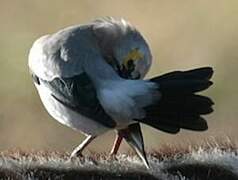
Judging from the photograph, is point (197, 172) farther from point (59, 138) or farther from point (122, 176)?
point (59, 138)

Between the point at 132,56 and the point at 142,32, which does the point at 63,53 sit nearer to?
the point at 132,56

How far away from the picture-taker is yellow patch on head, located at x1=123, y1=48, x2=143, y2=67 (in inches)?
139

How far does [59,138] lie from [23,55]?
0.82 metres

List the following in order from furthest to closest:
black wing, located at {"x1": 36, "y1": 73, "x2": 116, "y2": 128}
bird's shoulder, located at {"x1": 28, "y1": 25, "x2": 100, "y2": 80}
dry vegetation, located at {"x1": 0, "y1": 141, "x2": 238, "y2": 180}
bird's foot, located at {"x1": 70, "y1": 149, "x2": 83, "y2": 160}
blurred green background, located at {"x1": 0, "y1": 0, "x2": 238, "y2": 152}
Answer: blurred green background, located at {"x1": 0, "y1": 0, "x2": 238, "y2": 152} < bird's shoulder, located at {"x1": 28, "y1": 25, "x2": 100, "y2": 80} < black wing, located at {"x1": 36, "y1": 73, "x2": 116, "y2": 128} < bird's foot, located at {"x1": 70, "y1": 149, "x2": 83, "y2": 160} < dry vegetation, located at {"x1": 0, "y1": 141, "x2": 238, "y2": 180}

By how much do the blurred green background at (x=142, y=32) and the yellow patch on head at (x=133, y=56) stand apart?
1.65 metres

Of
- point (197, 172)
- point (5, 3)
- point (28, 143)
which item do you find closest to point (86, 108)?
point (197, 172)

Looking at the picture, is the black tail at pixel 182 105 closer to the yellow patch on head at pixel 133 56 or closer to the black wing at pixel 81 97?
the black wing at pixel 81 97

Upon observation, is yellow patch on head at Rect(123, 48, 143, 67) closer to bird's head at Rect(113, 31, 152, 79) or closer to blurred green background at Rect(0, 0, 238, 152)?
bird's head at Rect(113, 31, 152, 79)

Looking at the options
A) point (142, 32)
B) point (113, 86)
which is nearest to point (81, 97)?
point (113, 86)

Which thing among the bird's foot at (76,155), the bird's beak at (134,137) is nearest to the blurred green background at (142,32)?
the bird's beak at (134,137)

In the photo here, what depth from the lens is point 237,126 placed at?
209 inches

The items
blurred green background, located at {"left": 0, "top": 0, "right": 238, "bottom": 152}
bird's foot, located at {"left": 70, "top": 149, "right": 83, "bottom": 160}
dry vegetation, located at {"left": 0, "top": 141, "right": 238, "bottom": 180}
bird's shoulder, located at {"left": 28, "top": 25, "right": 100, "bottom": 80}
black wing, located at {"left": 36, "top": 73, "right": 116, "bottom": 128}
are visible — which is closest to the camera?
dry vegetation, located at {"left": 0, "top": 141, "right": 238, "bottom": 180}

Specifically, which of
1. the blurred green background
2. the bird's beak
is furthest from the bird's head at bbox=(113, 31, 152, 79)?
the blurred green background

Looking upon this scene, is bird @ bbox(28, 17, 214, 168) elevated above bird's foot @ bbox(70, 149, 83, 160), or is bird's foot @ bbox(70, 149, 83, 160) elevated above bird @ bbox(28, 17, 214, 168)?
bird @ bbox(28, 17, 214, 168)
